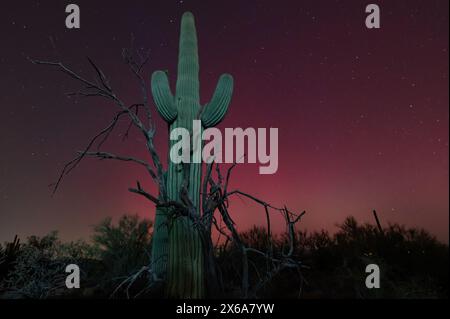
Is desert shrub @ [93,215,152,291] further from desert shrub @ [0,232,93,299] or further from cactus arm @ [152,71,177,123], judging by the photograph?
cactus arm @ [152,71,177,123]

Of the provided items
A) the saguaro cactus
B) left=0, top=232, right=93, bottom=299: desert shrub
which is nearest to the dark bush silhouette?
left=0, top=232, right=93, bottom=299: desert shrub

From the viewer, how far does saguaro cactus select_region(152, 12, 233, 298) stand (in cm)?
445

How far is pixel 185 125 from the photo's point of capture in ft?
16.9

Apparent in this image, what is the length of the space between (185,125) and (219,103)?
0.66m

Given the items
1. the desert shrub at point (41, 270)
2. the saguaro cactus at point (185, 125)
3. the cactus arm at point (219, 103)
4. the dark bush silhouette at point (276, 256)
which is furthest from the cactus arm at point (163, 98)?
the desert shrub at point (41, 270)

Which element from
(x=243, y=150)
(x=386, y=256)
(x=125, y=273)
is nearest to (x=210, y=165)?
(x=243, y=150)

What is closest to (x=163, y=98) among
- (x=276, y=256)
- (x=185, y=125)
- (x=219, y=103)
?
(x=185, y=125)

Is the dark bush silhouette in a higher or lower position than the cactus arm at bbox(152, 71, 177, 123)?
lower

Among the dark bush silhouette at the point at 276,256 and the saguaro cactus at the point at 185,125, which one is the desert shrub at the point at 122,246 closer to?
the dark bush silhouette at the point at 276,256

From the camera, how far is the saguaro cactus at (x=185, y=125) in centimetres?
445

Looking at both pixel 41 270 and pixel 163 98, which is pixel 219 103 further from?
pixel 41 270

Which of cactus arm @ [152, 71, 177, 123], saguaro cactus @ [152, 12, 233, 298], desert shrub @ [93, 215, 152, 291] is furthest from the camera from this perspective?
desert shrub @ [93, 215, 152, 291]

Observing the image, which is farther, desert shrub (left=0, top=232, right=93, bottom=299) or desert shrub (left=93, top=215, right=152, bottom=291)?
desert shrub (left=93, top=215, right=152, bottom=291)
